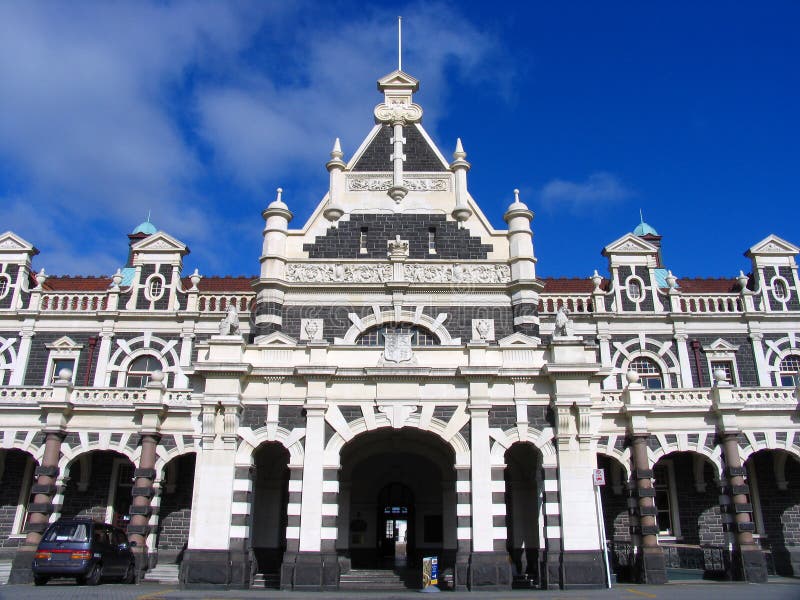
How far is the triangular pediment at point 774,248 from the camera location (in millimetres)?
31453

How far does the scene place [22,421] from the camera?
25.8m

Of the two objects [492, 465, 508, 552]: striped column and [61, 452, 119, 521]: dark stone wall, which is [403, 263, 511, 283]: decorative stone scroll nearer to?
[492, 465, 508, 552]: striped column

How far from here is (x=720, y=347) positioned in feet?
97.4

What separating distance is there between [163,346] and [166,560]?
9.03m

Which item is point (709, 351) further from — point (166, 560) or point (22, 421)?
point (22, 421)

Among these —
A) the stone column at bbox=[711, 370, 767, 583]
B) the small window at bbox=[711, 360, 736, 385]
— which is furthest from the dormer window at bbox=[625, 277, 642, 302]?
the stone column at bbox=[711, 370, 767, 583]

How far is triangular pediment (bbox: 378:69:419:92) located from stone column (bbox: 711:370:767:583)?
17602 millimetres

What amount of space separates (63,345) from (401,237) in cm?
1573

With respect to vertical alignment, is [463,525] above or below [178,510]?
below

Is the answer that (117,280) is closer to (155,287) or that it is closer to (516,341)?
(155,287)

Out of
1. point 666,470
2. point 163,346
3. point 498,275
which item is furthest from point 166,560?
point 666,470

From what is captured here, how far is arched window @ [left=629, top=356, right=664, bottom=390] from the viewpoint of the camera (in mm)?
29531

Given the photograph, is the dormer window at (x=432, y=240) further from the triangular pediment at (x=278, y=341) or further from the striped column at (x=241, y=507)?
the striped column at (x=241, y=507)

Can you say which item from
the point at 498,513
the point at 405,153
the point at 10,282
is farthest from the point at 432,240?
Answer: the point at 10,282
